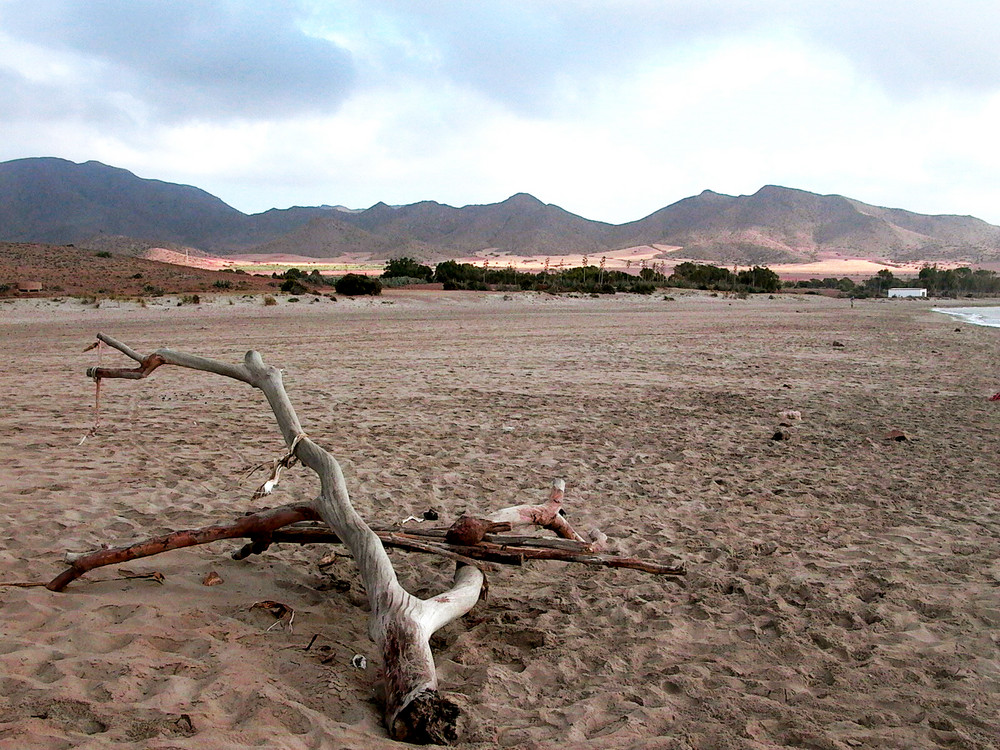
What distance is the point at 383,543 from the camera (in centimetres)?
366

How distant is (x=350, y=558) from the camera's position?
4117mm

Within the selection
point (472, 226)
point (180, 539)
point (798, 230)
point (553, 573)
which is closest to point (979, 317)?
point (553, 573)

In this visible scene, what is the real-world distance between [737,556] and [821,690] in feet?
4.52

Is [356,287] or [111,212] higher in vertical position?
[111,212]

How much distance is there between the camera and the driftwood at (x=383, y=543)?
111 inches

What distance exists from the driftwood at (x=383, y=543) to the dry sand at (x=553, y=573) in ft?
0.61

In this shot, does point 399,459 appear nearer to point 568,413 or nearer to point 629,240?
point 568,413

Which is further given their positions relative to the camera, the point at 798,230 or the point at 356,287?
the point at 798,230

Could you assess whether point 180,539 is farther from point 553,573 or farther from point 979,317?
→ point 979,317

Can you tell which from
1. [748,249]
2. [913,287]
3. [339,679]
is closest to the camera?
[339,679]

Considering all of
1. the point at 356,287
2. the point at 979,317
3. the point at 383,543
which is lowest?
the point at 383,543

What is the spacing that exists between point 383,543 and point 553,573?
1038 millimetres

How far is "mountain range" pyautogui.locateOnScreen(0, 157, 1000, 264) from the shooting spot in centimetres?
12306

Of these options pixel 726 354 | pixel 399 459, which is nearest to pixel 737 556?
pixel 399 459
